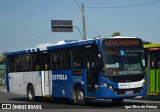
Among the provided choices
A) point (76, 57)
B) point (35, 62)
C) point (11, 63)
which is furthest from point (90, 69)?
point (11, 63)

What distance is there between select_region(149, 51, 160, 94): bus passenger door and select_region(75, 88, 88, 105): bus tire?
4564mm

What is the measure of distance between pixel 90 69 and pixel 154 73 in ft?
16.1

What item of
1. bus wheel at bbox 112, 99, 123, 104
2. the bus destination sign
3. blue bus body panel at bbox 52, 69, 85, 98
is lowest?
bus wheel at bbox 112, 99, 123, 104

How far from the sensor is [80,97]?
20.5 m

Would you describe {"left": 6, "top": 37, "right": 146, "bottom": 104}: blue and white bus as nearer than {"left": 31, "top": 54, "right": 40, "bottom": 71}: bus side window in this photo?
Yes

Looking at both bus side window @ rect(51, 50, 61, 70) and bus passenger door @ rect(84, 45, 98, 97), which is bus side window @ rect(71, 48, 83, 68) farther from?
bus side window @ rect(51, 50, 61, 70)

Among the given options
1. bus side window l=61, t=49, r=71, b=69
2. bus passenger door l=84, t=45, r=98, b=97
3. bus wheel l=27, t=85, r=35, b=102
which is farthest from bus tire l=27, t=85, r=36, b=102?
bus passenger door l=84, t=45, r=98, b=97

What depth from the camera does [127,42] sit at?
1948cm

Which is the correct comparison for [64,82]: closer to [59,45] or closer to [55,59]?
[55,59]

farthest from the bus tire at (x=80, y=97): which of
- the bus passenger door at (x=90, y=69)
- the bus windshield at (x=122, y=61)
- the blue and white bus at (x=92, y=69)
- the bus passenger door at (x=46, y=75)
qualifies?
the bus passenger door at (x=46, y=75)

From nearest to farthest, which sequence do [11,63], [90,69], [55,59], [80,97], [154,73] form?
[90,69] → [80,97] → [154,73] → [55,59] → [11,63]

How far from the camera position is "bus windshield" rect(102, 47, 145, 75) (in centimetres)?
1862

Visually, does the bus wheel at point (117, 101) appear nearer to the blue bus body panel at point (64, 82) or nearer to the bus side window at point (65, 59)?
the blue bus body panel at point (64, 82)

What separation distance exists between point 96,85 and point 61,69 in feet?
12.4
